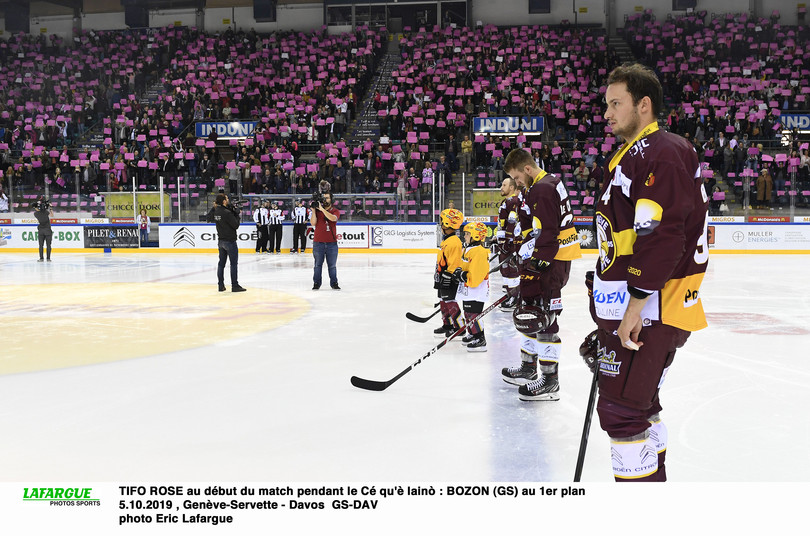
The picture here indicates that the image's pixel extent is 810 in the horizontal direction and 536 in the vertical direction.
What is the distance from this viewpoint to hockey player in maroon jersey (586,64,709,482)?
7.34 feet

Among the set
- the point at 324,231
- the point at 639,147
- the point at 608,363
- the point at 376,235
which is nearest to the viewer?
the point at 639,147

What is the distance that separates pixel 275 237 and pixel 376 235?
2833 millimetres

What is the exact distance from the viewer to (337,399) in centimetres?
454

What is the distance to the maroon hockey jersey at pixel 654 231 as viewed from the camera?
7.30 ft

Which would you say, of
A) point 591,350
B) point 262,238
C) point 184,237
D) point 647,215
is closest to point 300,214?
point 262,238

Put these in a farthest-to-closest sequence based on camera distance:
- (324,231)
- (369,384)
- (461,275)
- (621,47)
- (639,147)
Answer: (621,47) → (324,231) → (461,275) → (369,384) → (639,147)

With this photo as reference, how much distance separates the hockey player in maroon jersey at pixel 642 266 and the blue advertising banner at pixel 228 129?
904 inches

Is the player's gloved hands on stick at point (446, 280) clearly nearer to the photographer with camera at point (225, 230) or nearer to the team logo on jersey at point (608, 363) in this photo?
the team logo on jersey at point (608, 363)

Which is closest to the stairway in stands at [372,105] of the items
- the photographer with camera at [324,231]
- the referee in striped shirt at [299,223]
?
the referee in striped shirt at [299,223]

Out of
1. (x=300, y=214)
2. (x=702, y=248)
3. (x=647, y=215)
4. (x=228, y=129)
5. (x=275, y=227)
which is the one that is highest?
(x=228, y=129)

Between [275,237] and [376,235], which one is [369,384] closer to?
[376,235]

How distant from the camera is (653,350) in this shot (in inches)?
93.1

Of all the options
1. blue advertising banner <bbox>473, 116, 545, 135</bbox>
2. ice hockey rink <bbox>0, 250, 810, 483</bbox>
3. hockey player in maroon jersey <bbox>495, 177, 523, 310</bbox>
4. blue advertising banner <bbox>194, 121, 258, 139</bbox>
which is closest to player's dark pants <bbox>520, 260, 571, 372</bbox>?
ice hockey rink <bbox>0, 250, 810, 483</bbox>

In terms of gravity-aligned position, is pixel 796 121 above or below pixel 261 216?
above
